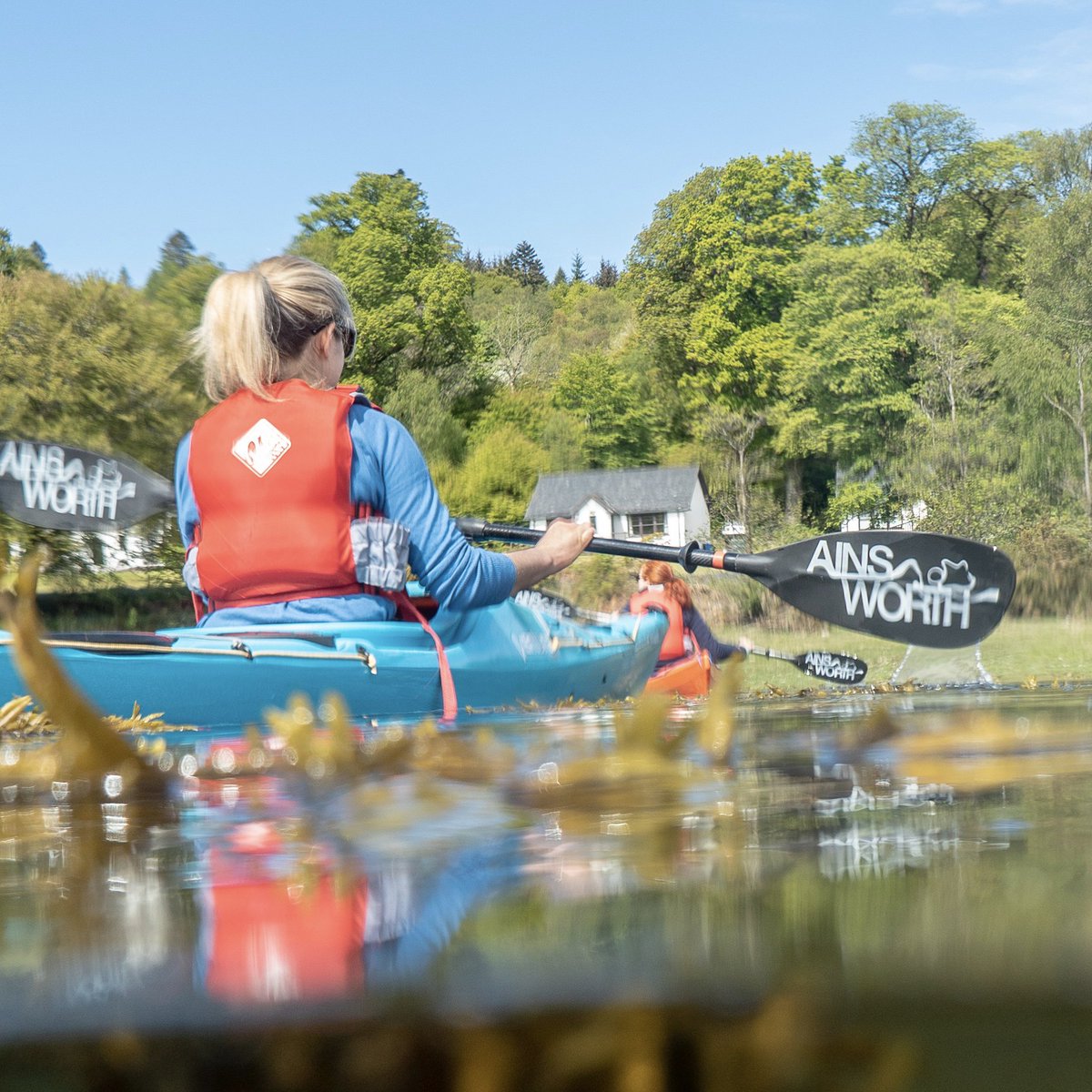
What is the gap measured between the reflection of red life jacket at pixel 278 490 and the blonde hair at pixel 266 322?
0.05 m

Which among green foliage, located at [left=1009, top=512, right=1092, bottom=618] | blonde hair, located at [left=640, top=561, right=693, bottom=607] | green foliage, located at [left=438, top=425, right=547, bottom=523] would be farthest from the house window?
blonde hair, located at [left=640, top=561, right=693, bottom=607]

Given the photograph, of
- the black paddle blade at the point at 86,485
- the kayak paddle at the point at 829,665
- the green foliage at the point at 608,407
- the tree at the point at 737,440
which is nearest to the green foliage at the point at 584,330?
the green foliage at the point at 608,407

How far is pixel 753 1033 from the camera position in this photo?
0.91ft

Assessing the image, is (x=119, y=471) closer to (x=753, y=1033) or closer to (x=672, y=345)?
(x=753, y=1033)

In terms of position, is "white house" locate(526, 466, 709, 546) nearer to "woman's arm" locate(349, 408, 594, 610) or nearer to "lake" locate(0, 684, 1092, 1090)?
"woman's arm" locate(349, 408, 594, 610)

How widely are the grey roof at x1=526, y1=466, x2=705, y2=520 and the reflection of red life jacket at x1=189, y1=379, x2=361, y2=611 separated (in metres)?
27.1

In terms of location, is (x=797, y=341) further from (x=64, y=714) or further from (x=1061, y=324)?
(x=64, y=714)

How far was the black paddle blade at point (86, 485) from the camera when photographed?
10.1ft

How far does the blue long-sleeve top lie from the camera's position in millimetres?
2094

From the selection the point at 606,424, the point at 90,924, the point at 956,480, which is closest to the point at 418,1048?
the point at 90,924

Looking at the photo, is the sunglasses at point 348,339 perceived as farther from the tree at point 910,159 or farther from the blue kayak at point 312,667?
the tree at point 910,159

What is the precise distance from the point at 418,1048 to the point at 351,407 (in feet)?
6.42

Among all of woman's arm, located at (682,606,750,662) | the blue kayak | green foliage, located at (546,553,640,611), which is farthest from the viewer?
green foliage, located at (546,553,640,611)

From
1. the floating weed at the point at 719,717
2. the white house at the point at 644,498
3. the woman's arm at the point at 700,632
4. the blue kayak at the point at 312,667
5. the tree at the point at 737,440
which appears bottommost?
the woman's arm at the point at 700,632
